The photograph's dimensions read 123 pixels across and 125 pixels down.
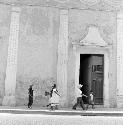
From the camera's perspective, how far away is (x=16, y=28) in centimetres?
1478

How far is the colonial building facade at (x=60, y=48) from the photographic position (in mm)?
14523

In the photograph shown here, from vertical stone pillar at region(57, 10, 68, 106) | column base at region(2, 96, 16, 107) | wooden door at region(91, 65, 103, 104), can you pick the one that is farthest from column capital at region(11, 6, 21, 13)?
wooden door at region(91, 65, 103, 104)

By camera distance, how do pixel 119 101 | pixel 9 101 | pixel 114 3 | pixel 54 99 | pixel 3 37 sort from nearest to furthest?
pixel 54 99 < pixel 9 101 < pixel 3 37 < pixel 119 101 < pixel 114 3

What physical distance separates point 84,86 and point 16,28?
18.5 feet

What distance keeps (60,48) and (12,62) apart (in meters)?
2.87

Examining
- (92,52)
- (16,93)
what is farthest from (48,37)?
(16,93)

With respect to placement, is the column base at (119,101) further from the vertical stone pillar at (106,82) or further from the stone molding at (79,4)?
the stone molding at (79,4)

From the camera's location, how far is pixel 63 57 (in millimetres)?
14812

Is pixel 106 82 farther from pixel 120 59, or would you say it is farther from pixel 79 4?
pixel 79 4

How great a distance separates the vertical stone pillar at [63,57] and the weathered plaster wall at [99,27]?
31cm

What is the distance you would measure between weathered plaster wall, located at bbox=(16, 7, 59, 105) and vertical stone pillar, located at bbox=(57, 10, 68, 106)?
244 mm

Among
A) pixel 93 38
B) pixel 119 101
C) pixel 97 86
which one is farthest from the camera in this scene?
pixel 97 86

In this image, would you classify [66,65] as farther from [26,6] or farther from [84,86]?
[26,6]

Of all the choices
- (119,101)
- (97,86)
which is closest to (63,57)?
(97,86)
